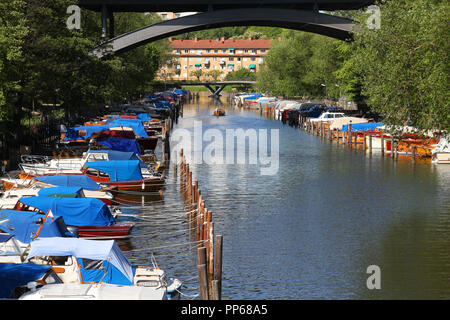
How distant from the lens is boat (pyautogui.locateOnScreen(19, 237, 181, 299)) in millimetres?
25000

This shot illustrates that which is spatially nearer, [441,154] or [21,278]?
[21,278]

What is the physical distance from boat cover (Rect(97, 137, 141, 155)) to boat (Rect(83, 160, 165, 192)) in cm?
1030

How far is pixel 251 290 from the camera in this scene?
28.0 metres

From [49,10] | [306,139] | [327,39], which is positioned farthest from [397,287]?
[327,39]

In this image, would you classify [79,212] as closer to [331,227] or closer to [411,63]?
[331,227]

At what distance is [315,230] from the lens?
1468 inches

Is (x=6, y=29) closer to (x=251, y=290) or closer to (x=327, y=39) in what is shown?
(x=251, y=290)

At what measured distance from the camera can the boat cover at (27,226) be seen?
29.3 meters

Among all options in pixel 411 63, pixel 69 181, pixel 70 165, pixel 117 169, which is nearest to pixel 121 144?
pixel 70 165

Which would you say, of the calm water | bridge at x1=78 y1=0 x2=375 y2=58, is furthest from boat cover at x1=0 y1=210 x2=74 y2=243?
bridge at x1=78 y1=0 x2=375 y2=58

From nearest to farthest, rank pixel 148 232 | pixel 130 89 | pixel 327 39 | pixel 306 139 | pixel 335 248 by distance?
pixel 335 248
pixel 148 232
pixel 306 139
pixel 130 89
pixel 327 39

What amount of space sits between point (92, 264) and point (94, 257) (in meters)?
0.31

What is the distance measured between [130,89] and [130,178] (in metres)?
51.9

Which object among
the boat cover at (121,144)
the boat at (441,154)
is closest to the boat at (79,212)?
the boat cover at (121,144)
